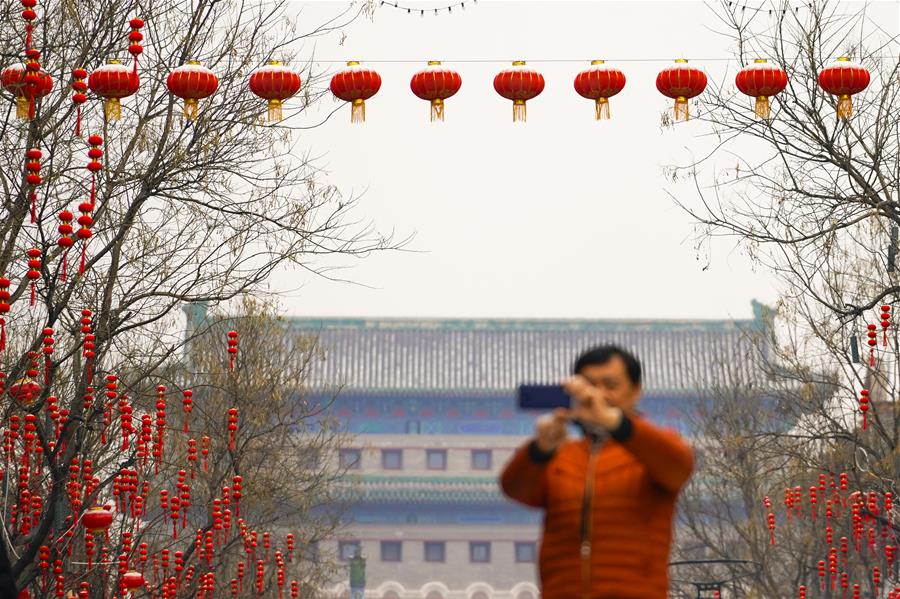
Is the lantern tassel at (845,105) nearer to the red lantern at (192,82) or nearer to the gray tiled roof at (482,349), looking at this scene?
the red lantern at (192,82)

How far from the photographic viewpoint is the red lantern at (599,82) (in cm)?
1503

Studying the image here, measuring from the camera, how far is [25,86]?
12.5 metres

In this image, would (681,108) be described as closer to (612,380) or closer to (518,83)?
(518,83)

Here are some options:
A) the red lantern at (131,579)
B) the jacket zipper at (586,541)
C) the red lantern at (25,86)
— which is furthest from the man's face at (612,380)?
the red lantern at (131,579)

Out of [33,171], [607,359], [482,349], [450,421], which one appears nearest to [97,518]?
A: [33,171]

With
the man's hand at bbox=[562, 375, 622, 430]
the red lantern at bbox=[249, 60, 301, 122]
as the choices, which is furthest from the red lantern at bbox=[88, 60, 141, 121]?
the man's hand at bbox=[562, 375, 622, 430]

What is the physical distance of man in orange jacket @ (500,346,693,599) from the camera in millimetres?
5230

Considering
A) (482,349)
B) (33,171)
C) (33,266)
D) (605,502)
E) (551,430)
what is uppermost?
(482,349)

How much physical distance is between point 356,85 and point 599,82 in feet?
6.98

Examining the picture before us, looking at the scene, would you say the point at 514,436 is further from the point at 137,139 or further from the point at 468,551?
the point at 137,139

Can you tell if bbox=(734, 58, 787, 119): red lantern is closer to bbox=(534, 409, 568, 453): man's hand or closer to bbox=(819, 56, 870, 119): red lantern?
bbox=(819, 56, 870, 119): red lantern

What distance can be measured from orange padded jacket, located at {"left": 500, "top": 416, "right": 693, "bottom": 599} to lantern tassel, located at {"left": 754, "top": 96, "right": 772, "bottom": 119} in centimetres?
966

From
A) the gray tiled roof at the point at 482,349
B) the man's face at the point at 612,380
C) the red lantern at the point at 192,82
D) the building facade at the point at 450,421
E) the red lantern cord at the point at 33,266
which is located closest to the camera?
the man's face at the point at 612,380

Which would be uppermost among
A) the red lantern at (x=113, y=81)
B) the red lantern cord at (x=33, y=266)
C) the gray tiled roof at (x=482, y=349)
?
the gray tiled roof at (x=482, y=349)
